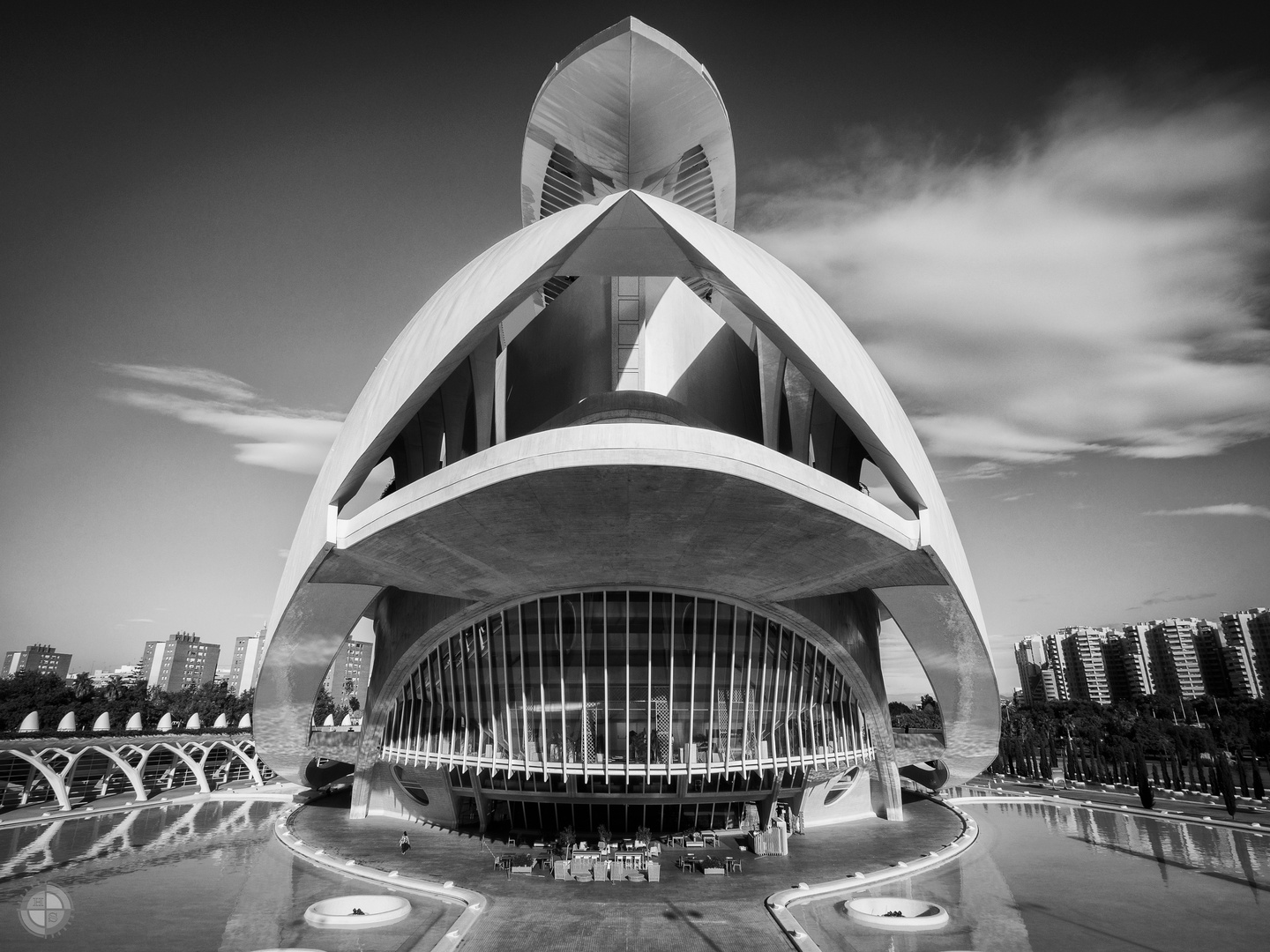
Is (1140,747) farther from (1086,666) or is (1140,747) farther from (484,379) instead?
(1086,666)

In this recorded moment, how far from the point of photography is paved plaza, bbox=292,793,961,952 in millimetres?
14359

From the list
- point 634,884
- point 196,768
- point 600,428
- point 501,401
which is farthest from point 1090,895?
point 196,768

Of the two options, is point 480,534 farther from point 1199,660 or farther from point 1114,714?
point 1199,660

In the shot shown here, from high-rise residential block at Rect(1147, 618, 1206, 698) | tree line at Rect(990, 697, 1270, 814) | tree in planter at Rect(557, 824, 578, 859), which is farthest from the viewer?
high-rise residential block at Rect(1147, 618, 1206, 698)

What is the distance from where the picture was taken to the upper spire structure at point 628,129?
24797 millimetres

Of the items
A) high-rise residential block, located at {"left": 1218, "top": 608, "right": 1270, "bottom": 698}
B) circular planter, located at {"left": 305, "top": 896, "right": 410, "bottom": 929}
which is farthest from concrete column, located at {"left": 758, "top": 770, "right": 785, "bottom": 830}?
high-rise residential block, located at {"left": 1218, "top": 608, "right": 1270, "bottom": 698}

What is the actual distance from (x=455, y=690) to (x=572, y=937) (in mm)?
13994

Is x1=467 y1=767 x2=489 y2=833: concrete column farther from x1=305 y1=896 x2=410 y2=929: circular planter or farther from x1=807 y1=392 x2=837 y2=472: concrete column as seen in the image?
x1=807 y1=392 x2=837 y2=472: concrete column

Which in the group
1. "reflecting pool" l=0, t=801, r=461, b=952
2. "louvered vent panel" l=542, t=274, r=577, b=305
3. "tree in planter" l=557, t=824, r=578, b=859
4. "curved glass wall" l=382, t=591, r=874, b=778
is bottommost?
"reflecting pool" l=0, t=801, r=461, b=952

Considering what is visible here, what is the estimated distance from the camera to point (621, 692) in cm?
2477

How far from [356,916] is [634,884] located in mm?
7193

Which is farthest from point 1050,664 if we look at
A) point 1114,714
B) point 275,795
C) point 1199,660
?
point 275,795

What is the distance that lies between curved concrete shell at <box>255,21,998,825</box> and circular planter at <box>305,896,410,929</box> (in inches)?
316

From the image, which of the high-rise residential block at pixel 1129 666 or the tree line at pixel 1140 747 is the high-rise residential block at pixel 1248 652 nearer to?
the high-rise residential block at pixel 1129 666
